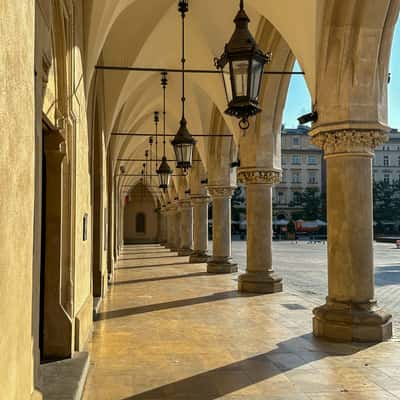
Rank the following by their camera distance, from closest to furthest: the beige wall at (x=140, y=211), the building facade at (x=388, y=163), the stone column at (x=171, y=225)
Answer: the stone column at (x=171, y=225), the beige wall at (x=140, y=211), the building facade at (x=388, y=163)

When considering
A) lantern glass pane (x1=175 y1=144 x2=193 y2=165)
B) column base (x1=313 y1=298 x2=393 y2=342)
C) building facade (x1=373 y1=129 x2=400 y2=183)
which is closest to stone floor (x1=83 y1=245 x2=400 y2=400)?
column base (x1=313 y1=298 x2=393 y2=342)

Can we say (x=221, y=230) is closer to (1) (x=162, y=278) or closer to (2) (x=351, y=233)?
(1) (x=162, y=278)

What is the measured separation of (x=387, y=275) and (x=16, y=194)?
661 inches

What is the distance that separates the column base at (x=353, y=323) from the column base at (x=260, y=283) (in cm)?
452

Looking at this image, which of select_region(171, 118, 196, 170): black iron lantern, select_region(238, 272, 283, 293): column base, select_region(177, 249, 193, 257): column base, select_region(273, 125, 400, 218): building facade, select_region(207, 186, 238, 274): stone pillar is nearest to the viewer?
select_region(171, 118, 196, 170): black iron lantern

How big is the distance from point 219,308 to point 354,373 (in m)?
4.56

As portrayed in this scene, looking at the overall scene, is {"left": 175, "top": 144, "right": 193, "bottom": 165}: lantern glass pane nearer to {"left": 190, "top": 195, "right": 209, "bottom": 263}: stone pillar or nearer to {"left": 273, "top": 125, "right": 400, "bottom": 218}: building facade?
{"left": 190, "top": 195, "right": 209, "bottom": 263}: stone pillar

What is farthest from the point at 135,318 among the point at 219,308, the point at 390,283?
the point at 390,283

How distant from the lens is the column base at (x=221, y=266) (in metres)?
16.7

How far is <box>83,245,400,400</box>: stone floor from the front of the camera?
4.76 m

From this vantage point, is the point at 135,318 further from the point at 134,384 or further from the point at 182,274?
the point at 182,274

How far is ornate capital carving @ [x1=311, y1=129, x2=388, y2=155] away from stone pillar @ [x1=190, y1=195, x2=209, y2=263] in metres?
14.7

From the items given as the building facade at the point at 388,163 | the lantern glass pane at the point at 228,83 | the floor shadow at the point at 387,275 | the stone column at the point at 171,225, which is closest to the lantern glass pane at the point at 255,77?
the lantern glass pane at the point at 228,83

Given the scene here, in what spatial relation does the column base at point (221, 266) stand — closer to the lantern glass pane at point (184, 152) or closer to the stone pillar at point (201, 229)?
the stone pillar at point (201, 229)
